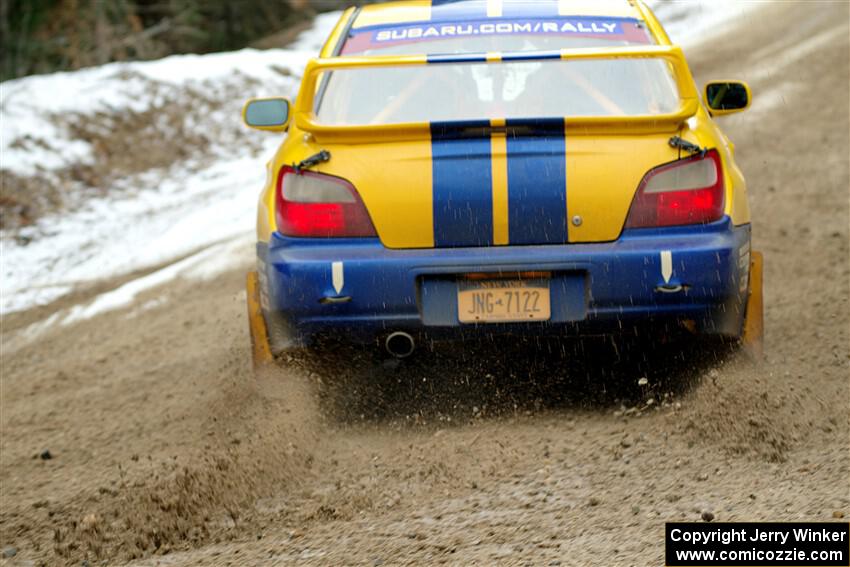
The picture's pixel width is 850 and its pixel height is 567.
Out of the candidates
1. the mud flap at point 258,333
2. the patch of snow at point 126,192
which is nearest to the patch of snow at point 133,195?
the patch of snow at point 126,192

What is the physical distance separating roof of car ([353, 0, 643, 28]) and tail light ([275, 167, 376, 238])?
1.28 m

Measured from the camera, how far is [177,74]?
14.0m

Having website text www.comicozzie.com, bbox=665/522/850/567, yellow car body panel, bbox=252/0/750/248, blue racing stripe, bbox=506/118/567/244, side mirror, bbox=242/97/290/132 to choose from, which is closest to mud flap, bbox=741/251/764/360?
yellow car body panel, bbox=252/0/750/248

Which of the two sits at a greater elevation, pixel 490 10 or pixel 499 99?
pixel 490 10

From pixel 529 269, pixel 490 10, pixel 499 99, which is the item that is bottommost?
pixel 529 269

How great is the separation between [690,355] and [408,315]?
4.00 feet

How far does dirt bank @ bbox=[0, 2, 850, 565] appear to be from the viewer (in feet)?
11.3

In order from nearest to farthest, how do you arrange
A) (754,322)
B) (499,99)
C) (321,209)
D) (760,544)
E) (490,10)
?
1. (760,544)
2. (321,209)
3. (754,322)
4. (499,99)
5. (490,10)

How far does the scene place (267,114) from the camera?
16.7ft

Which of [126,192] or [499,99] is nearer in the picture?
[499,99]

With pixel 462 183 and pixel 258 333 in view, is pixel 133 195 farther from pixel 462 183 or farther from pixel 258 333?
pixel 462 183

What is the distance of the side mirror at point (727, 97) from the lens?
16.7ft

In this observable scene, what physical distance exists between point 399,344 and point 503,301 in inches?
16.9

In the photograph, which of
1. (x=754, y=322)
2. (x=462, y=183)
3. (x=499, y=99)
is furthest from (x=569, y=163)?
(x=754, y=322)
